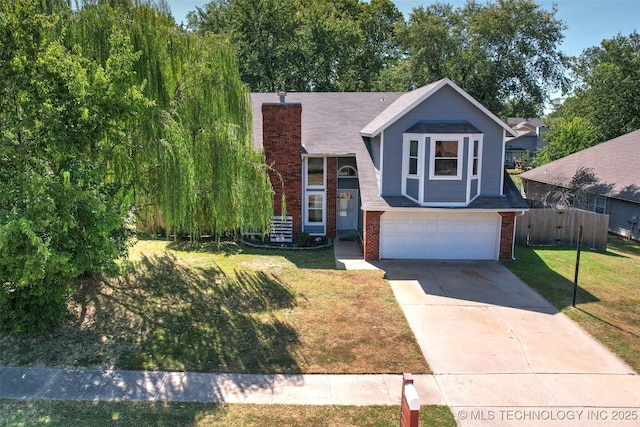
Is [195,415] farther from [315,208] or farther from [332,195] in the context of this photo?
[332,195]

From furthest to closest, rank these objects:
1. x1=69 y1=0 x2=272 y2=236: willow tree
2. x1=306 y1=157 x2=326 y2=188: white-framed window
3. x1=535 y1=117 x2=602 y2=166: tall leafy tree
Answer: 1. x1=535 y1=117 x2=602 y2=166: tall leafy tree
2. x1=306 y1=157 x2=326 y2=188: white-framed window
3. x1=69 y1=0 x2=272 y2=236: willow tree

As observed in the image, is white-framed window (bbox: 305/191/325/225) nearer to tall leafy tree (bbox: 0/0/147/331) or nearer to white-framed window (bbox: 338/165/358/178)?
white-framed window (bbox: 338/165/358/178)

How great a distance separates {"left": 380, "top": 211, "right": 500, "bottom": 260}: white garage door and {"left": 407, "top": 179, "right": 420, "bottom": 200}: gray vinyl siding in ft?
2.19

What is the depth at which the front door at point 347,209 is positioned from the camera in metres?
19.1

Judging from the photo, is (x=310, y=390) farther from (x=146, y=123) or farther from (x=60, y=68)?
(x=60, y=68)

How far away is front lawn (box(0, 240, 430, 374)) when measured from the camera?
28.0 ft

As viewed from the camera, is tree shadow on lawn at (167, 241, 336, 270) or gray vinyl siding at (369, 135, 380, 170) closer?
tree shadow on lawn at (167, 241, 336, 270)

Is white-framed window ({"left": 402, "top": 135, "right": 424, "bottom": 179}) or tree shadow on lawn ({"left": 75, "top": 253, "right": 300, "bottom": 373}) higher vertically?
white-framed window ({"left": 402, "top": 135, "right": 424, "bottom": 179})

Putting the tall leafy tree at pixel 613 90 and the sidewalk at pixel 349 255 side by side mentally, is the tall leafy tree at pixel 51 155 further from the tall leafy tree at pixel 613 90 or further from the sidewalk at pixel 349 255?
the tall leafy tree at pixel 613 90

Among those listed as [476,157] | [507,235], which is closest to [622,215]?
[507,235]

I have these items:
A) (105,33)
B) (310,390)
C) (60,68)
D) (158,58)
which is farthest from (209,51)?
(310,390)

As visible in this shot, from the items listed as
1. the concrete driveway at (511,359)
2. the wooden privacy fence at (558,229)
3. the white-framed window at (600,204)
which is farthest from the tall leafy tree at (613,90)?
the concrete driveway at (511,359)

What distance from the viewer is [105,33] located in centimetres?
1026

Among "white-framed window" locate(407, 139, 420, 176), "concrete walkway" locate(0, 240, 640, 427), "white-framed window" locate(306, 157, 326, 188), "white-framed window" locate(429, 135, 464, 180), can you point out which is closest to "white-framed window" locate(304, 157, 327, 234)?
"white-framed window" locate(306, 157, 326, 188)
